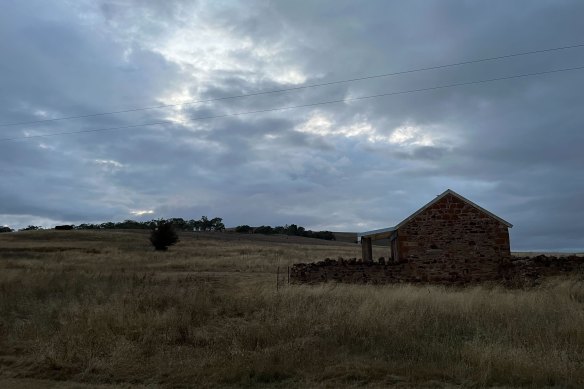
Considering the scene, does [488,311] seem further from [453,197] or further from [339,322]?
[453,197]

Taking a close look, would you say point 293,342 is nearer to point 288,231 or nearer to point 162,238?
point 162,238

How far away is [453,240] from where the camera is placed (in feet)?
69.8

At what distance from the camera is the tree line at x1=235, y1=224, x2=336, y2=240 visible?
5221 inches

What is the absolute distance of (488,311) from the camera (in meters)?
11.9

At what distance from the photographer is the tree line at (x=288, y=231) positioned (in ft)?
435

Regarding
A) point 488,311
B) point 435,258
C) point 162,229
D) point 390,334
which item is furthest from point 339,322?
point 162,229

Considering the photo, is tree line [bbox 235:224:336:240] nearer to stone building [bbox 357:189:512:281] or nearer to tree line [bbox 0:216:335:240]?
tree line [bbox 0:216:335:240]

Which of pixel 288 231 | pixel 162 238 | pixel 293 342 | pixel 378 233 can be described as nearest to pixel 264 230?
pixel 288 231

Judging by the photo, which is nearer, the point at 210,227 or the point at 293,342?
the point at 293,342

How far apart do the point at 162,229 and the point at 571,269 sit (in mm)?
47580

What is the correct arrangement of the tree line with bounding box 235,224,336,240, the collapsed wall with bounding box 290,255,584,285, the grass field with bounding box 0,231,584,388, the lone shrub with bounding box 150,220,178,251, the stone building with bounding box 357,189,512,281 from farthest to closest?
the tree line with bounding box 235,224,336,240, the lone shrub with bounding box 150,220,178,251, the stone building with bounding box 357,189,512,281, the collapsed wall with bounding box 290,255,584,285, the grass field with bounding box 0,231,584,388

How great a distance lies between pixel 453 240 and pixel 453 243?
13 centimetres

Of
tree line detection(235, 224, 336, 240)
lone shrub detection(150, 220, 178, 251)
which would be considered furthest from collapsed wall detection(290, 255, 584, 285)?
tree line detection(235, 224, 336, 240)

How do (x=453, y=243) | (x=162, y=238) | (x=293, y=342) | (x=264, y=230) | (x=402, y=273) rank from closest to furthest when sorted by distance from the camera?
(x=293, y=342)
(x=402, y=273)
(x=453, y=243)
(x=162, y=238)
(x=264, y=230)
